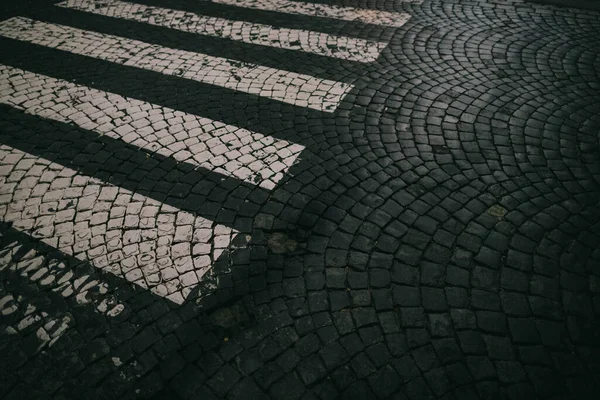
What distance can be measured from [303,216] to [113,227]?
197cm

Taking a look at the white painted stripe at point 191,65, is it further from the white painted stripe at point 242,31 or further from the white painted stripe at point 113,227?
the white painted stripe at point 113,227

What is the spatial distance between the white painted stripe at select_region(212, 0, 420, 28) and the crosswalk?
0.07 ft

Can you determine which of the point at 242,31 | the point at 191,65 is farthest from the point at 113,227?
the point at 242,31

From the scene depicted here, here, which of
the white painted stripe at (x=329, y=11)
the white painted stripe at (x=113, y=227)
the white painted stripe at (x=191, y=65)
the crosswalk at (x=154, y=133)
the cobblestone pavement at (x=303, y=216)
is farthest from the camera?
the white painted stripe at (x=329, y=11)

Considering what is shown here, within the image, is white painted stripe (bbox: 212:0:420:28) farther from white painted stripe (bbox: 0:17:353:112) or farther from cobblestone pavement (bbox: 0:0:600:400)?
white painted stripe (bbox: 0:17:353:112)

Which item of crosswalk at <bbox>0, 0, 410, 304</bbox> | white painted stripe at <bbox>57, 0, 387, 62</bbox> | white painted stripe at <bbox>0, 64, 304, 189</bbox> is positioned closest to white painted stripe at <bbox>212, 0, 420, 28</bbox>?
crosswalk at <bbox>0, 0, 410, 304</bbox>

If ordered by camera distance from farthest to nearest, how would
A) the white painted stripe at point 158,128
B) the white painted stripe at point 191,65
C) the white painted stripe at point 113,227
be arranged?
the white painted stripe at point 191,65 → the white painted stripe at point 158,128 → the white painted stripe at point 113,227

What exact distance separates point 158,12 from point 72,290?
646 cm

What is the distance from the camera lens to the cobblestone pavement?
288cm

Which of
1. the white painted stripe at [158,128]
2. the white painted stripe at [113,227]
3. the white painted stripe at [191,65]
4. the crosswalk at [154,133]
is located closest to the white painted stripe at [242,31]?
the crosswalk at [154,133]

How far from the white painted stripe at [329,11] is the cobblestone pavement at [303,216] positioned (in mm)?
721

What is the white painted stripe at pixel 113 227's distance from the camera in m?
3.50

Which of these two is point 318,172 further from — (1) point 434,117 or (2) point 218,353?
(2) point 218,353

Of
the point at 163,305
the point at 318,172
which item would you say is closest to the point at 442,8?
the point at 318,172
